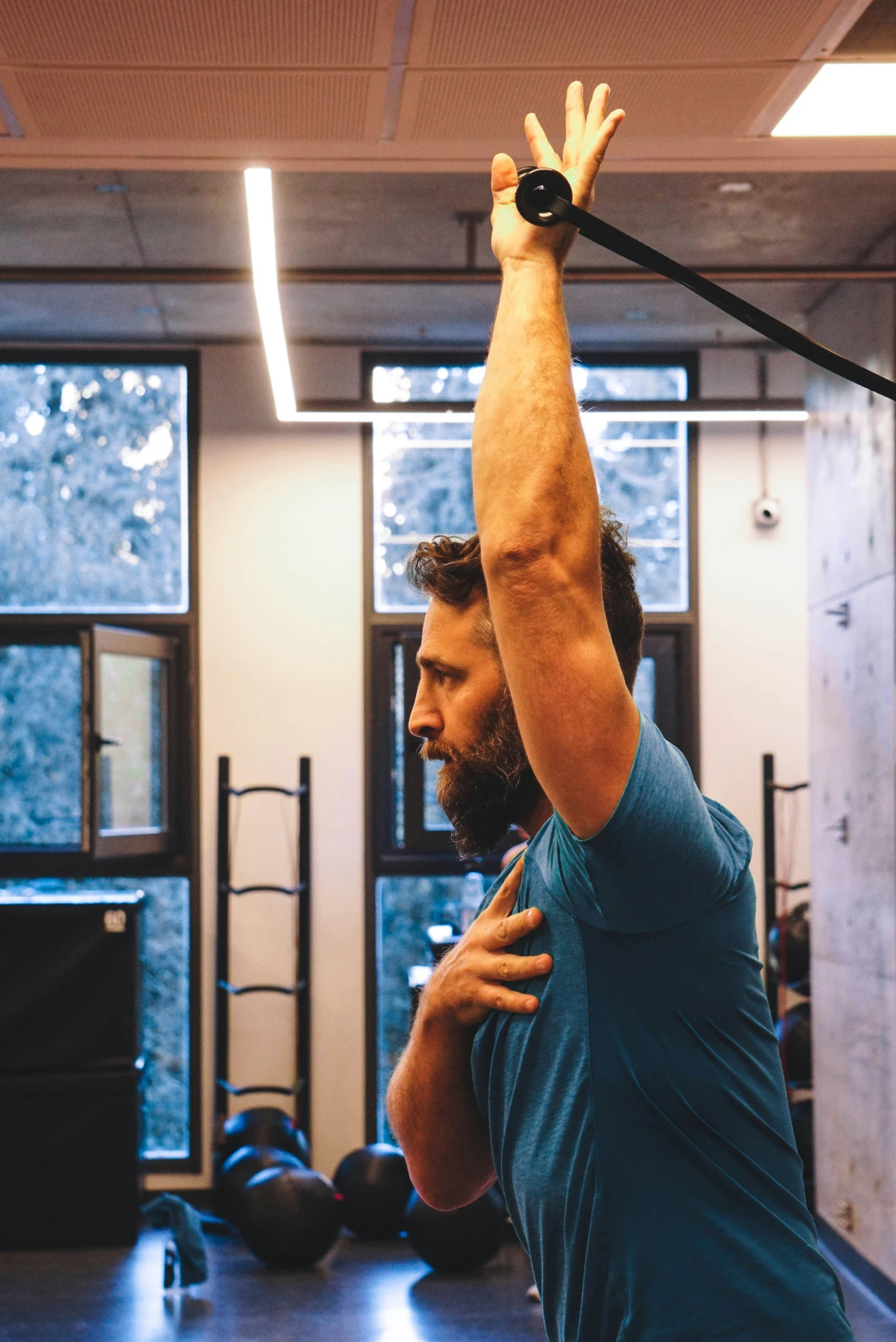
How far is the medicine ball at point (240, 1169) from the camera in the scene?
15.6 ft

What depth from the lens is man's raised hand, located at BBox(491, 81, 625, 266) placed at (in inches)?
34.3

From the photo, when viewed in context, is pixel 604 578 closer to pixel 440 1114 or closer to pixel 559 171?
pixel 559 171

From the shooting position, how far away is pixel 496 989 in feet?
3.31

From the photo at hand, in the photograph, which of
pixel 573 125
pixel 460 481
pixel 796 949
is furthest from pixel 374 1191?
pixel 573 125

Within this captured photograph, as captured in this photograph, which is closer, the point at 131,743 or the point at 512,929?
the point at 512,929

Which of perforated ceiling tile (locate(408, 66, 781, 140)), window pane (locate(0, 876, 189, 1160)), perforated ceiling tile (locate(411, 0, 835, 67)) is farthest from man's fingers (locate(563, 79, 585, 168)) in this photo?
window pane (locate(0, 876, 189, 1160))

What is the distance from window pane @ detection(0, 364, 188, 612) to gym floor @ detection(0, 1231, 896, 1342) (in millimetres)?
2693

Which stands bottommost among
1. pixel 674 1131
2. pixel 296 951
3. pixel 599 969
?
pixel 296 951

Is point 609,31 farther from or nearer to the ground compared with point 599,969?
farther from the ground

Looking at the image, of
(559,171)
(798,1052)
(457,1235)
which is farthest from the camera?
Result: (798,1052)

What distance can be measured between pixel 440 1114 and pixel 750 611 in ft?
16.2

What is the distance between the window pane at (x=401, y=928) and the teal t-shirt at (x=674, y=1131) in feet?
15.9

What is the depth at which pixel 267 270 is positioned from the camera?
3.12 m

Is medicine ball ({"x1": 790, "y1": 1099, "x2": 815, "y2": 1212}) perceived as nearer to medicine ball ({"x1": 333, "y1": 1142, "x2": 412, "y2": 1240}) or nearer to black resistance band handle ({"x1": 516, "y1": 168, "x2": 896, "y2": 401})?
medicine ball ({"x1": 333, "y1": 1142, "x2": 412, "y2": 1240})
